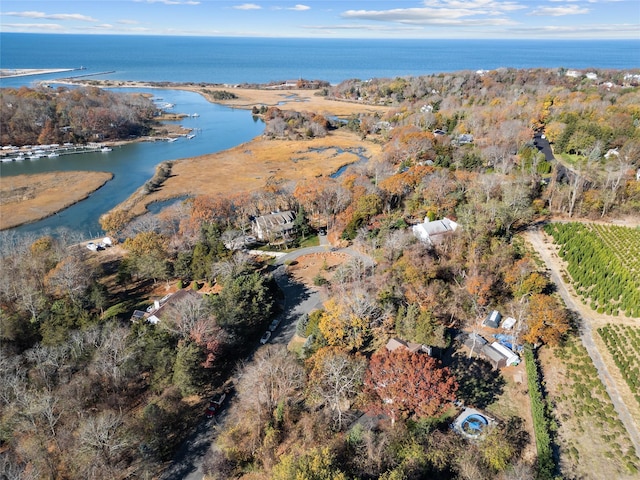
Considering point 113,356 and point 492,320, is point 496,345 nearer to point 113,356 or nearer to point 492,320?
point 492,320

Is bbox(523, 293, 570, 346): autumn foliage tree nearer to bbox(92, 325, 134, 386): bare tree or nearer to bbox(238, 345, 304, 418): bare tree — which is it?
bbox(238, 345, 304, 418): bare tree

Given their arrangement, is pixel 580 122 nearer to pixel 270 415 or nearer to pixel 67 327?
pixel 270 415

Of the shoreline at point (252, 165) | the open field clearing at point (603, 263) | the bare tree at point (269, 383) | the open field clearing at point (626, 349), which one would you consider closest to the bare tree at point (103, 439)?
the bare tree at point (269, 383)

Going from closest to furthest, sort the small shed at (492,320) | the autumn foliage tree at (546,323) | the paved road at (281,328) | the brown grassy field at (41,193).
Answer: the paved road at (281,328) → the autumn foliage tree at (546,323) → the small shed at (492,320) → the brown grassy field at (41,193)

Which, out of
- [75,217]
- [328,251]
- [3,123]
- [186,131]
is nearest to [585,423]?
[328,251]

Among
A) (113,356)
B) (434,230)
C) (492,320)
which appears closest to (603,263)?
(492,320)

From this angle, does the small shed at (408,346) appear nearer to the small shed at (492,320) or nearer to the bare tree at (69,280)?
the small shed at (492,320)
